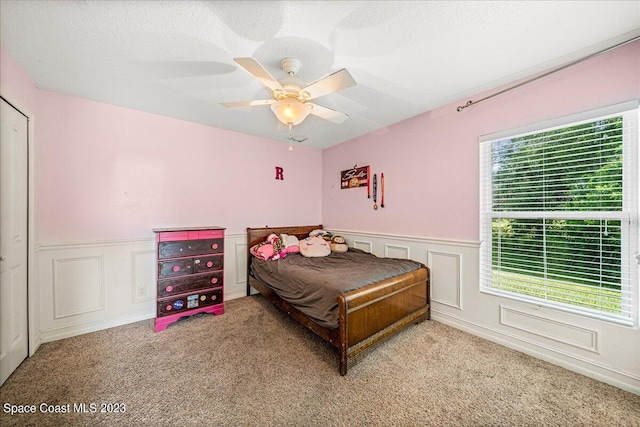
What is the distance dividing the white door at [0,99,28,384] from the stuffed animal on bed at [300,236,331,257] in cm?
274

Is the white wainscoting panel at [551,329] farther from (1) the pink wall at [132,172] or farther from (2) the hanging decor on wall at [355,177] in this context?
(1) the pink wall at [132,172]

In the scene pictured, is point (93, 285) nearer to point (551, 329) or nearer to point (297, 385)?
point (297, 385)

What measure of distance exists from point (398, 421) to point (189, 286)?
243 centimetres

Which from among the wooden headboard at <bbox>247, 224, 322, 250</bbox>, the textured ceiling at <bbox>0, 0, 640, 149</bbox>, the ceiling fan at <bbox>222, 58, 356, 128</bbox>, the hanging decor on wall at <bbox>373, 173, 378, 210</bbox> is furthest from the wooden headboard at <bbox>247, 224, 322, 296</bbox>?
the ceiling fan at <bbox>222, 58, 356, 128</bbox>

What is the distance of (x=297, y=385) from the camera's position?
1754mm

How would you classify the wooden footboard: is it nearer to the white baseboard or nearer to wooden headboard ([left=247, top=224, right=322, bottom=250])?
wooden headboard ([left=247, top=224, right=322, bottom=250])

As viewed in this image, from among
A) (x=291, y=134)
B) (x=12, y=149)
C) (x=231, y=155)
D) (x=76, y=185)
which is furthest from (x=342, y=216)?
(x=12, y=149)

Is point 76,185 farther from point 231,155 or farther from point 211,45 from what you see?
point 211,45

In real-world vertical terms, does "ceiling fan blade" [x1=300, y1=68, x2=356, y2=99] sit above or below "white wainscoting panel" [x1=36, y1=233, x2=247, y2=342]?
above

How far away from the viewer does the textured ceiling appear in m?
1.42

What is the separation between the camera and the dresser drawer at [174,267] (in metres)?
2.58

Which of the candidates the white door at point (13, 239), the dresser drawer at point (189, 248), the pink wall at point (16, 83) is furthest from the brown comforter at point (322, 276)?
the pink wall at point (16, 83)

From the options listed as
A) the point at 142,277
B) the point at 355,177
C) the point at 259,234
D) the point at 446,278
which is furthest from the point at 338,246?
the point at 142,277

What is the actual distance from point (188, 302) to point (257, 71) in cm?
257
